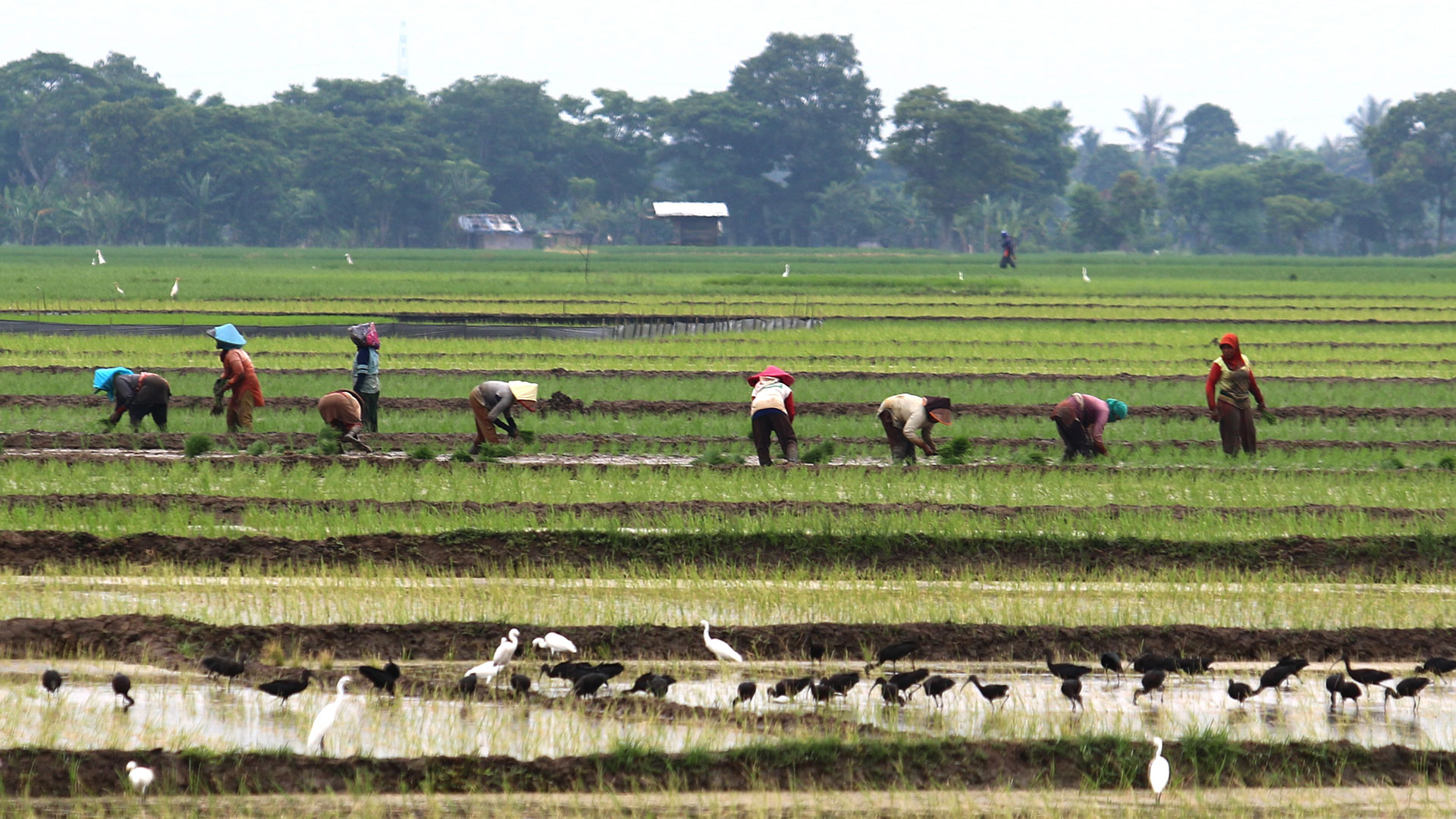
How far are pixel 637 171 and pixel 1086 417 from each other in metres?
85.8

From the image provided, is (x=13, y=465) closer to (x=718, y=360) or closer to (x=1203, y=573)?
(x=1203, y=573)

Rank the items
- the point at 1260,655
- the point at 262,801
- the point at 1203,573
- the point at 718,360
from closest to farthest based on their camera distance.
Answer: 1. the point at 262,801
2. the point at 1260,655
3. the point at 1203,573
4. the point at 718,360

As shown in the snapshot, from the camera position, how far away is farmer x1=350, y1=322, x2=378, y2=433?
519 inches

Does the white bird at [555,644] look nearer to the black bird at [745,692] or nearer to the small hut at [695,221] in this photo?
the black bird at [745,692]

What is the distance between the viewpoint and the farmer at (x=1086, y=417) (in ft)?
41.2

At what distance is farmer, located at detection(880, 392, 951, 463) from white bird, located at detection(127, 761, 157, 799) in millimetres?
7345

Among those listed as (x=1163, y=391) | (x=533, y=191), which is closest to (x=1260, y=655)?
(x=1163, y=391)

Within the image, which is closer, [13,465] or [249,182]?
[13,465]

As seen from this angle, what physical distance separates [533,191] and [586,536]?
86.7 metres

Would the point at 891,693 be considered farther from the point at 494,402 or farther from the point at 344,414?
the point at 344,414

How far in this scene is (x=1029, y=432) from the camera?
50.5ft

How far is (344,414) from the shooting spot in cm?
1332

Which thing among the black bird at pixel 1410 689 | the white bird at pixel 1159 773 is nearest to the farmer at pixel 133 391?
the white bird at pixel 1159 773

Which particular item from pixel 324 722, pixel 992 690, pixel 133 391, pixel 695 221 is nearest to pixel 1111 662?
pixel 992 690
